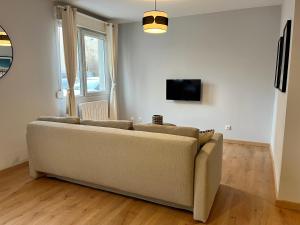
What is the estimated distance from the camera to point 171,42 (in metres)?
5.33

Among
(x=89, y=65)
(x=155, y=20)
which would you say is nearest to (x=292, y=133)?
(x=155, y=20)

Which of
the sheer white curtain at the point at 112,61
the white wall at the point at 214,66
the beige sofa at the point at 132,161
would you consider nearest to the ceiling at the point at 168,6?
the white wall at the point at 214,66

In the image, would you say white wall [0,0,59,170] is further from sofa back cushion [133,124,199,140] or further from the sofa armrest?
the sofa armrest

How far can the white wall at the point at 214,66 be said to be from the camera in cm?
456

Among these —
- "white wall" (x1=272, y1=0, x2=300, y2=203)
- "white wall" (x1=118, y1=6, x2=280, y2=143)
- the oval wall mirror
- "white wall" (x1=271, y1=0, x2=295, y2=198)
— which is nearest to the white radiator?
"white wall" (x1=118, y1=6, x2=280, y2=143)

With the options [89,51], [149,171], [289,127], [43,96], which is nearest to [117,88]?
[89,51]

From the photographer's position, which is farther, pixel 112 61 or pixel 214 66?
pixel 112 61

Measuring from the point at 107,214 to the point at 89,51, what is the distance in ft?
12.8

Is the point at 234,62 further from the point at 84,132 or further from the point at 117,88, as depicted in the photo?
the point at 84,132

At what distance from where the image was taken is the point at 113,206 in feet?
8.20

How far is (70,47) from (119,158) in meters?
2.80

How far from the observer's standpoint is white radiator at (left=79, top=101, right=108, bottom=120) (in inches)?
196

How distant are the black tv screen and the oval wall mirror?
319cm

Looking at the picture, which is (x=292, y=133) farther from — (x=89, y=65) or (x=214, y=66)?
(x=89, y=65)
